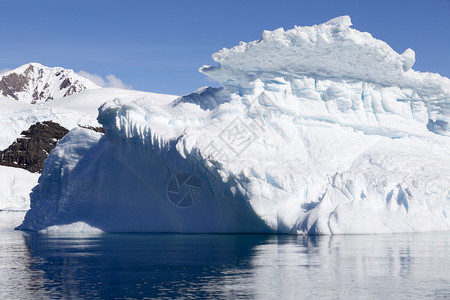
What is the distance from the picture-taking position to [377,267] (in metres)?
11.9

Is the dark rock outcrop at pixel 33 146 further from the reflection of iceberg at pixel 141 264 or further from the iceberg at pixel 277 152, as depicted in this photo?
the reflection of iceberg at pixel 141 264

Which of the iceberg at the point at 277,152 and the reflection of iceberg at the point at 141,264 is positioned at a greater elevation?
the iceberg at the point at 277,152

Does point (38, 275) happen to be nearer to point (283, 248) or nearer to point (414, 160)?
point (283, 248)

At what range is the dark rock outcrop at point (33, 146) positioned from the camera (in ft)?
250

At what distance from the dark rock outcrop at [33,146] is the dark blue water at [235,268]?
60.5m

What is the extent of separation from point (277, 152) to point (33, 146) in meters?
60.9

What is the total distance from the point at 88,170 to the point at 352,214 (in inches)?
408

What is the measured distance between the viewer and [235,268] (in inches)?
482

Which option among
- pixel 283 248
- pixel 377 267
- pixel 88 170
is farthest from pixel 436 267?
pixel 88 170

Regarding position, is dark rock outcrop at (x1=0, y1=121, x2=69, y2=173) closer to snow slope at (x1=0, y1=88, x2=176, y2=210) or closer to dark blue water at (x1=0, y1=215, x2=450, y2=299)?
snow slope at (x1=0, y1=88, x2=176, y2=210)

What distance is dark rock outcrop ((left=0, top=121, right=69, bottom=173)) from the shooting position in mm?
76312

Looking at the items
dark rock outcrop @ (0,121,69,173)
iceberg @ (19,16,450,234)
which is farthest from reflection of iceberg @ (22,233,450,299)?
dark rock outcrop @ (0,121,69,173)

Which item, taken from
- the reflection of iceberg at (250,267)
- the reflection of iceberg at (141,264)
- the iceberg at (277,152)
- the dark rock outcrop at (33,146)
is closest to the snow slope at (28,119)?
the dark rock outcrop at (33,146)

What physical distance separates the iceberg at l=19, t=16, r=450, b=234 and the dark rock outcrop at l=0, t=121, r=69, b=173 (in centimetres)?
5321
